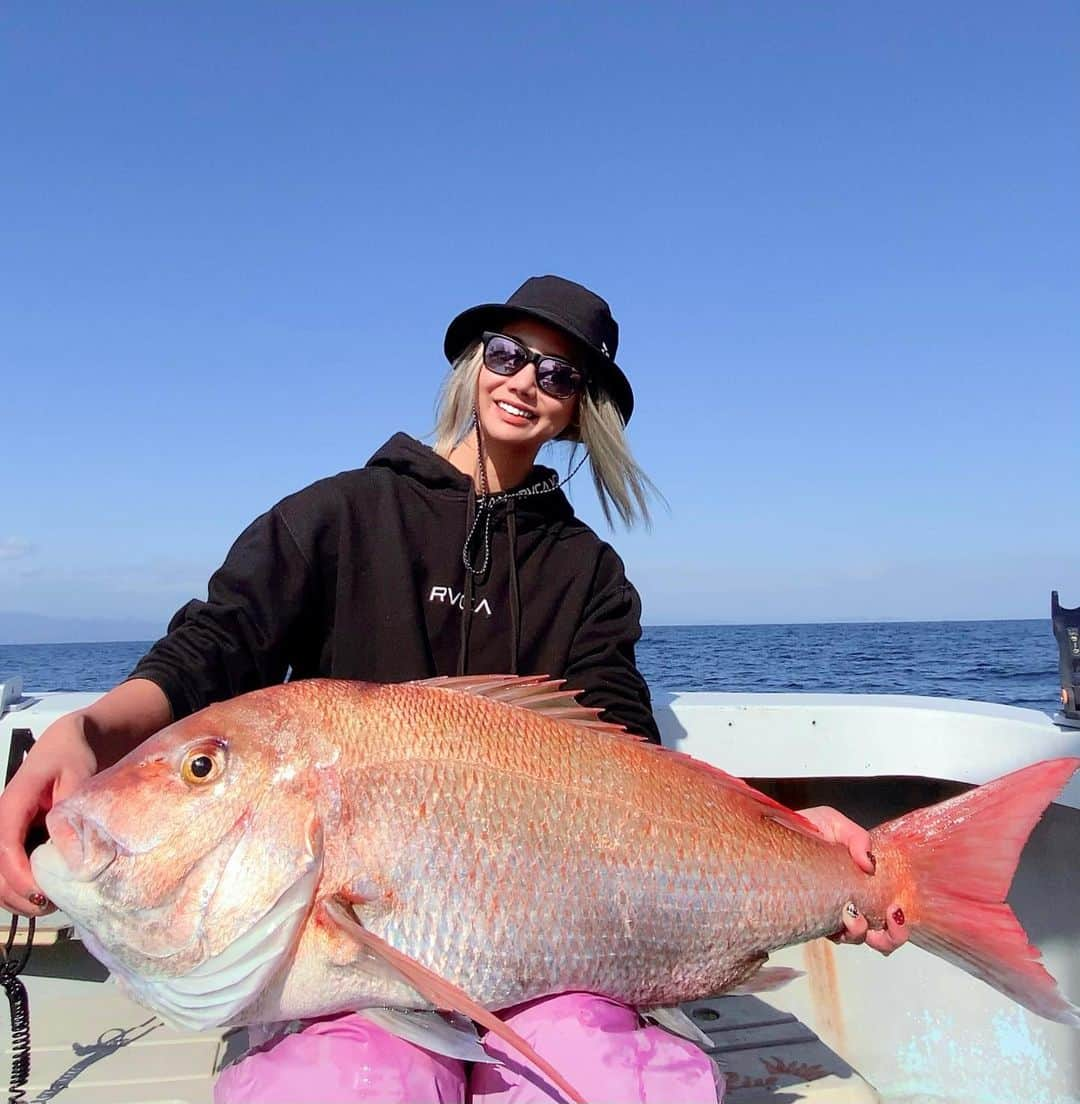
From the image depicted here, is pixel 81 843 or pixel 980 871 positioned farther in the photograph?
pixel 980 871

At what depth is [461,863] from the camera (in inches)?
69.0

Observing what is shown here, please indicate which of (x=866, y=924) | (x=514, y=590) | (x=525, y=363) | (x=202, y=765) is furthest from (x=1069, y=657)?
(x=202, y=765)

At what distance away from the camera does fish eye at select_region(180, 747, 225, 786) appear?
1.67 metres

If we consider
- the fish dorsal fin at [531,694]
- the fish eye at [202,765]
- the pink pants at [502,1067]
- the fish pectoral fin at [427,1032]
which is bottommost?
the pink pants at [502,1067]

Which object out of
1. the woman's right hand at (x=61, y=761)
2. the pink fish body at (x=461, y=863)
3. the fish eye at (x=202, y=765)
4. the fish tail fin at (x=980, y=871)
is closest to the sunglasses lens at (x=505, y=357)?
the pink fish body at (x=461, y=863)

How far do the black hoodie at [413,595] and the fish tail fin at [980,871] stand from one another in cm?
86

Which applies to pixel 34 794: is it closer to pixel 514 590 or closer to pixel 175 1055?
pixel 175 1055

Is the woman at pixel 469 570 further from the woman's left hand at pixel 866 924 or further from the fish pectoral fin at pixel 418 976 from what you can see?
the fish pectoral fin at pixel 418 976

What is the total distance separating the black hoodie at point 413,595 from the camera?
2568 millimetres

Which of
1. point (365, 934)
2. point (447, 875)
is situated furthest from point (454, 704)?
point (365, 934)

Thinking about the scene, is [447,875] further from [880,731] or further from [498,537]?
[880,731]

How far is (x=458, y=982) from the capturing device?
5.67 ft

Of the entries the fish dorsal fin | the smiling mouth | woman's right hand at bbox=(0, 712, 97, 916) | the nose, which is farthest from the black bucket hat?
the nose

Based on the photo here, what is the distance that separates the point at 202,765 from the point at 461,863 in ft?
1.69
